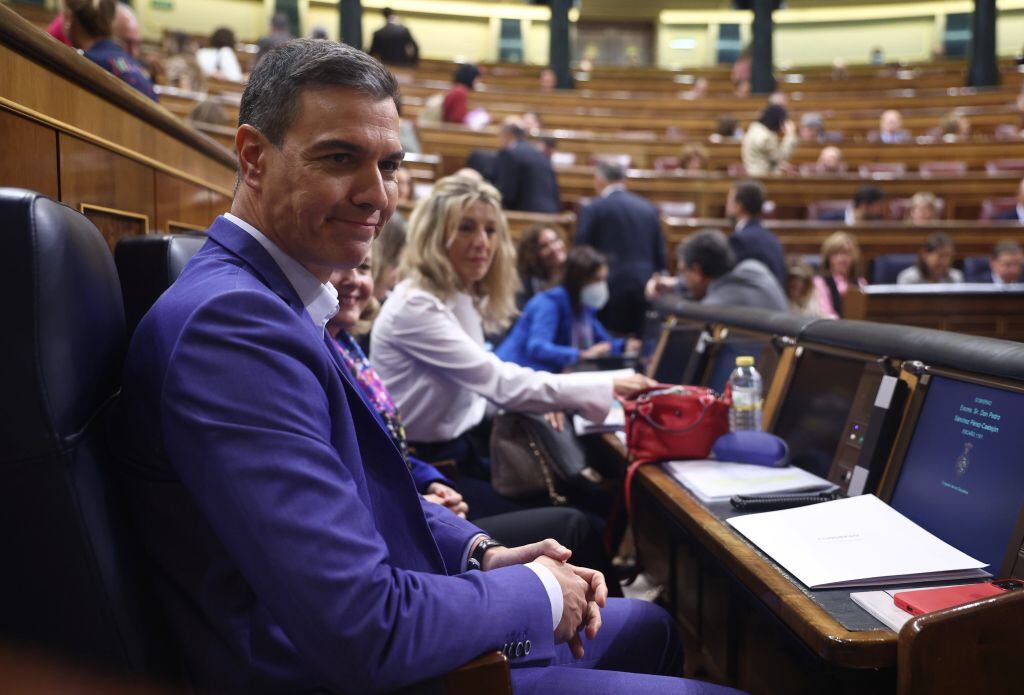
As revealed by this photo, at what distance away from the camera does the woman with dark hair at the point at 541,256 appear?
402 cm

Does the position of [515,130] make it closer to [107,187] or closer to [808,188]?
[808,188]

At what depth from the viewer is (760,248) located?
409 cm

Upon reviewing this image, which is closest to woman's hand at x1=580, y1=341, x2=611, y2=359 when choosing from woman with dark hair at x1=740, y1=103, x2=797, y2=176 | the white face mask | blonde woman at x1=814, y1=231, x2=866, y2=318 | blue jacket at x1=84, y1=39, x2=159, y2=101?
the white face mask

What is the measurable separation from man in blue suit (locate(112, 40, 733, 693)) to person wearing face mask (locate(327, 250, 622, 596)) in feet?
2.08

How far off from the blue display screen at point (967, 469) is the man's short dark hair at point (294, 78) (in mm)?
973

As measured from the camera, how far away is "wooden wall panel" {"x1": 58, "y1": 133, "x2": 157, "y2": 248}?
4.22 ft

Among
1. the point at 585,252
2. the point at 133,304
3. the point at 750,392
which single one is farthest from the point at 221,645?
the point at 585,252

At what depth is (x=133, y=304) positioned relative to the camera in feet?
3.63

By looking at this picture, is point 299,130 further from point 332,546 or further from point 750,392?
point 750,392

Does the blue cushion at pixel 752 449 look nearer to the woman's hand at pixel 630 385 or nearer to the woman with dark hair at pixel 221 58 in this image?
the woman's hand at pixel 630 385

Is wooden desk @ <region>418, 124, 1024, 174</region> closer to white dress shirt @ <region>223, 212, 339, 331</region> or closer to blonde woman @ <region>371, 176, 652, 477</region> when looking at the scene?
blonde woman @ <region>371, 176, 652, 477</region>

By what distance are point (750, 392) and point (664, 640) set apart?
797 millimetres

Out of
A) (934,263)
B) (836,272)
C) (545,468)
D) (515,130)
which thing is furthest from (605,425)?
(934,263)

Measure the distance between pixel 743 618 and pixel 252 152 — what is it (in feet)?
4.58
